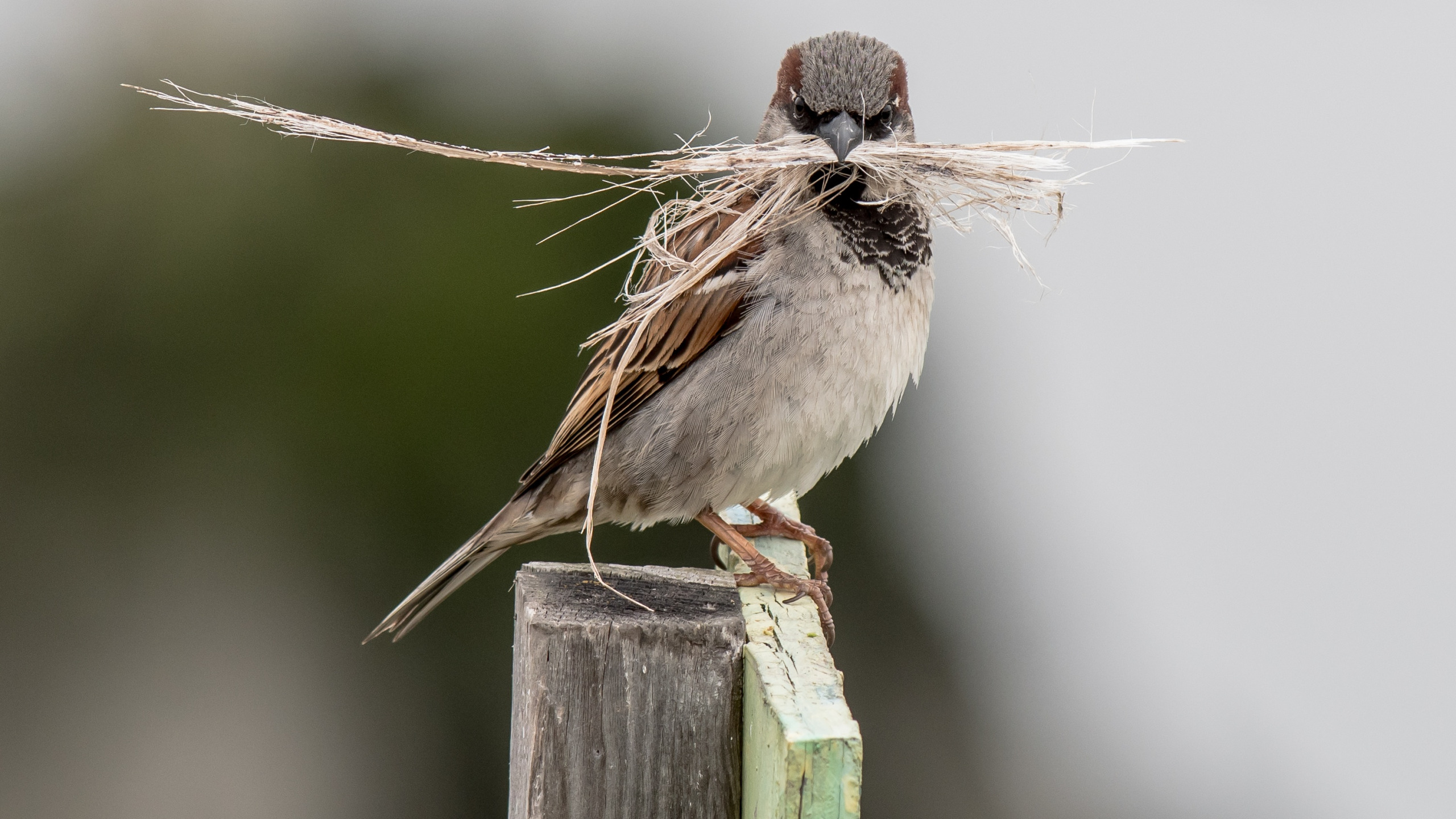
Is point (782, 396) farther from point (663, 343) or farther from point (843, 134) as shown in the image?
point (843, 134)

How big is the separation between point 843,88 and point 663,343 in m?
0.59

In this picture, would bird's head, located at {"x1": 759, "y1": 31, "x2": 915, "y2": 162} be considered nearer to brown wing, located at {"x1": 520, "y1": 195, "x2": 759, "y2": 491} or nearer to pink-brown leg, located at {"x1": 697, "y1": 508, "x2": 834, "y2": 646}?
brown wing, located at {"x1": 520, "y1": 195, "x2": 759, "y2": 491}

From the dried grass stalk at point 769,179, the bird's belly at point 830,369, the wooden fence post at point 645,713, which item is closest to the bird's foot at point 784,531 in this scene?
the bird's belly at point 830,369

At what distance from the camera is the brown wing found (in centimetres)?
231

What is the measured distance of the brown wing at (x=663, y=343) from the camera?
231 cm

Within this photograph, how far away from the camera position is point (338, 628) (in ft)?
14.4

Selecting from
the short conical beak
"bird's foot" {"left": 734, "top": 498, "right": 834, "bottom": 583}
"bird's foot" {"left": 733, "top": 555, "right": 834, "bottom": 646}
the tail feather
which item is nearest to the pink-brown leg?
"bird's foot" {"left": 733, "top": 555, "right": 834, "bottom": 646}

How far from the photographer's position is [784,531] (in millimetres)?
2906

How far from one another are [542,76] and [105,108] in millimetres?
1636

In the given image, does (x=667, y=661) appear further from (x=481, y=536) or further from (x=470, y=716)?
(x=470, y=716)

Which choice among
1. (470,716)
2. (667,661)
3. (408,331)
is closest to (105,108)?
(408,331)

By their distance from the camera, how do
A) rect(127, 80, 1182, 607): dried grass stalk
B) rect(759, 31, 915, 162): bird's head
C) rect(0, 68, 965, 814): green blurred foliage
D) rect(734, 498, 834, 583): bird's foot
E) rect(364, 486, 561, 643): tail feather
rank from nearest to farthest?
rect(127, 80, 1182, 607): dried grass stalk, rect(759, 31, 915, 162): bird's head, rect(364, 486, 561, 643): tail feather, rect(734, 498, 834, 583): bird's foot, rect(0, 68, 965, 814): green blurred foliage

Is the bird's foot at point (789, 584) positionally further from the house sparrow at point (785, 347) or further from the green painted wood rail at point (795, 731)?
the green painted wood rail at point (795, 731)

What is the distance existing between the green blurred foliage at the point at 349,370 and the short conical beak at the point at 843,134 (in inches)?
82.3
